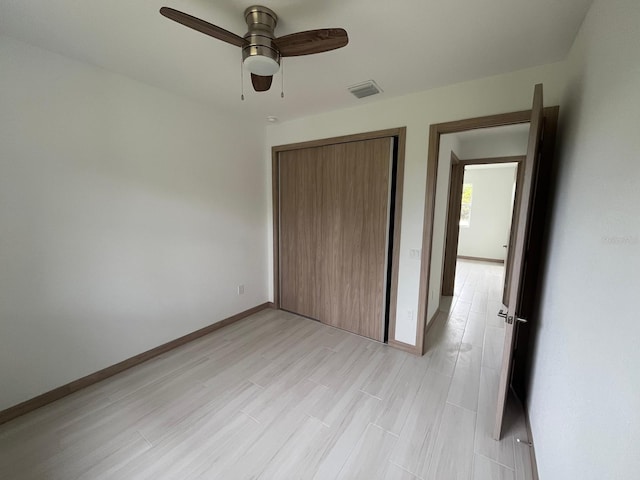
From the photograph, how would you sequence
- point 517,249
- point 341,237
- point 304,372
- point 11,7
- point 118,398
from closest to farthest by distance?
point 11,7 < point 517,249 < point 118,398 < point 304,372 < point 341,237

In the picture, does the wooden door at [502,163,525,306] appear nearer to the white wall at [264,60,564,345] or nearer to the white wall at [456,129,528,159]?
the white wall at [456,129,528,159]

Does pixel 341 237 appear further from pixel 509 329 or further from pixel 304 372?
pixel 509 329

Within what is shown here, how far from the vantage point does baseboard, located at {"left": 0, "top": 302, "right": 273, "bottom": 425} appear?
1690mm

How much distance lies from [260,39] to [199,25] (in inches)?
12.4

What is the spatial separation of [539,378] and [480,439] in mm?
528

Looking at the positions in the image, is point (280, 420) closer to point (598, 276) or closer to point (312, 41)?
point (598, 276)

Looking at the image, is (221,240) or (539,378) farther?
(221,240)

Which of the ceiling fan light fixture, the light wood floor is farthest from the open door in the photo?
the ceiling fan light fixture

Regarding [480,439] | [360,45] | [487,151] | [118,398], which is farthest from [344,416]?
[487,151]

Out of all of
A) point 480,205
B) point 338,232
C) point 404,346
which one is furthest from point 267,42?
point 480,205

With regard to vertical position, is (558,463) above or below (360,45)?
below

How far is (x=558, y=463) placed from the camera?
106 cm

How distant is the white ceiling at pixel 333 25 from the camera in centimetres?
129

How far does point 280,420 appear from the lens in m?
1.71
